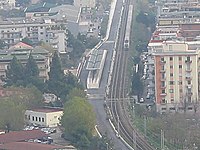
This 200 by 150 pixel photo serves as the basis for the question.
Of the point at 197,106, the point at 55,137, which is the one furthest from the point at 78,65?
the point at 55,137

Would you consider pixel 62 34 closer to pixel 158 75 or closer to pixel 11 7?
pixel 158 75

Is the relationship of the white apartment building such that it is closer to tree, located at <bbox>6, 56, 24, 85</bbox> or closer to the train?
the train

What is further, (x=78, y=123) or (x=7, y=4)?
(x=7, y=4)

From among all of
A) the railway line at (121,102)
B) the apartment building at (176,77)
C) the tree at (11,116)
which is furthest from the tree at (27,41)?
the tree at (11,116)

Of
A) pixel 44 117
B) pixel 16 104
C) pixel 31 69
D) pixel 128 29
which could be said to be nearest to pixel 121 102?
pixel 31 69

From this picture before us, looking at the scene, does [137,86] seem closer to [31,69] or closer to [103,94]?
[103,94]
